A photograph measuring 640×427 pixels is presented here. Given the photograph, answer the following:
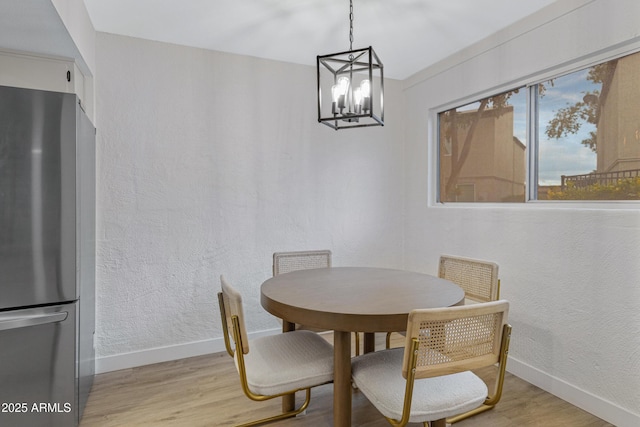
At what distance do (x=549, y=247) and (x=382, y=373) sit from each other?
1.47m

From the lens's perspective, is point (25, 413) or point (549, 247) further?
point (549, 247)

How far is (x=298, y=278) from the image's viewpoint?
2.17 metres

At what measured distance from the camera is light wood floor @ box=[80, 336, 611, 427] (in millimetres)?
1998

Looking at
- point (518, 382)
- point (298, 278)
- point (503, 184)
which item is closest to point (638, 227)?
point (503, 184)

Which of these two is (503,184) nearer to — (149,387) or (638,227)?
(638,227)

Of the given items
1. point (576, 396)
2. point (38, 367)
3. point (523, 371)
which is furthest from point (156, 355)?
point (576, 396)

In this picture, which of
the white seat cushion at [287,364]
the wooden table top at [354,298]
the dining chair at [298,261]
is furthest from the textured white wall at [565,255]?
the white seat cushion at [287,364]

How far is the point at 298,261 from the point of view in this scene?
2691 millimetres

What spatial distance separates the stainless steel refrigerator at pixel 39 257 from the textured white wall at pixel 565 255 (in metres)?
2.68

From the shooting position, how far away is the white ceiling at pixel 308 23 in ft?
7.51

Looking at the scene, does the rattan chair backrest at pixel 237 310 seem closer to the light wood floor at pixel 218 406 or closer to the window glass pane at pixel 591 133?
the light wood floor at pixel 218 406

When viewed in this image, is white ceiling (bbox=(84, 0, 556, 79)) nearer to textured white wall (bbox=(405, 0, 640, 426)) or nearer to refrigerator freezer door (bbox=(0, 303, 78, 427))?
textured white wall (bbox=(405, 0, 640, 426))

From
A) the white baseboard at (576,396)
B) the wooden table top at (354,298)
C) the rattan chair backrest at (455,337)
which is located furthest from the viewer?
the white baseboard at (576,396)

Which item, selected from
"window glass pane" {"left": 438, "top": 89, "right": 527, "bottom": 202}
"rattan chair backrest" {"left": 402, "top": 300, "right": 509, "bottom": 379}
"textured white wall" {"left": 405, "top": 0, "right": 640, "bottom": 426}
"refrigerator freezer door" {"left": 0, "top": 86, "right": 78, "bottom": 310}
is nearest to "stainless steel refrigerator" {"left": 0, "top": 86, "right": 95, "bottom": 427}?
"refrigerator freezer door" {"left": 0, "top": 86, "right": 78, "bottom": 310}
